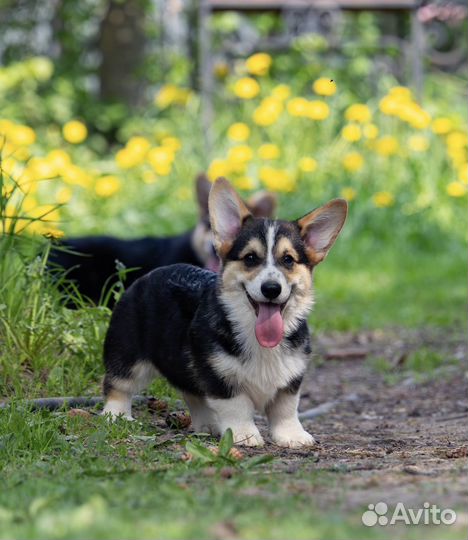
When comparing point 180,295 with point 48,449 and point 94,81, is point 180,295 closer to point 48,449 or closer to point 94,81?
point 48,449

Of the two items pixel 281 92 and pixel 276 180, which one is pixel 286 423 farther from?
pixel 281 92

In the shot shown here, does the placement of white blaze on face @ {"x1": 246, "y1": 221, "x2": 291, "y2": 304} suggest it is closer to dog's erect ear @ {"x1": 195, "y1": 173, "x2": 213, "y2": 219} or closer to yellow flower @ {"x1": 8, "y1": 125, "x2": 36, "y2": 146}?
dog's erect ear @ {"x1": 195, "y1": 173, "x2": 213, "y2": 219}

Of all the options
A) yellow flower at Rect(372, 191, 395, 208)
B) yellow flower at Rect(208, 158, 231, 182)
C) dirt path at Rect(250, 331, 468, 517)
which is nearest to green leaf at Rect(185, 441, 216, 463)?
dirt path at Rect(250, 331, 468, 517)

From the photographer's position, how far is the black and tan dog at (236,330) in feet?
15.0

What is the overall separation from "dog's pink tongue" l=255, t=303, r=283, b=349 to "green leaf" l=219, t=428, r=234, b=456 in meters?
0.49

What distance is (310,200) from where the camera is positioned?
11344 mm

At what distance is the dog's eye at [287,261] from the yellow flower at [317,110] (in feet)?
21.4

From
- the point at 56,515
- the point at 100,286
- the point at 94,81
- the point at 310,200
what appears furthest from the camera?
→ the point at 94,81

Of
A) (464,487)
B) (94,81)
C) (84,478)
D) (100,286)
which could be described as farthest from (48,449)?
(94,81)

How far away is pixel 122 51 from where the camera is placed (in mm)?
14867

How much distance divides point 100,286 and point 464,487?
456 centimetres

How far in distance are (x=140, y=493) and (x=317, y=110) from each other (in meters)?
7.91

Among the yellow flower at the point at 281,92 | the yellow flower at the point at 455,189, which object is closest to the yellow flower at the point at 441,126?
the yellow flower at the point at 455,189

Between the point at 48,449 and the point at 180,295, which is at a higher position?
the point at 180,295
